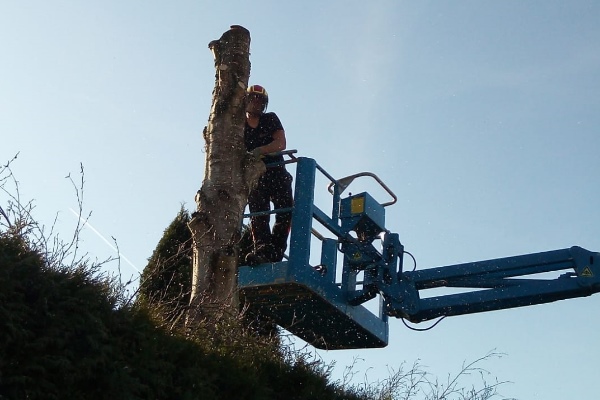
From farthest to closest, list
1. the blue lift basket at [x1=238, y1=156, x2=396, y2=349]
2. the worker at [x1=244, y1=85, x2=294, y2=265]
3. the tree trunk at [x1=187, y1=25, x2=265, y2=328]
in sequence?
the worker at [x1=244, y1=85, x2=294, y2=265], the blue lift basket at [x1=238, y1=156, x2=396, y2=349], the tree trunk at [x1=187, y1=25, x2=265, y2=328]

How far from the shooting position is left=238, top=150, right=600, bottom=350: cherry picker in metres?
8.95

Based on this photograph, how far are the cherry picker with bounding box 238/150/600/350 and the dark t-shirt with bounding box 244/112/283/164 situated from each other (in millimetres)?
396

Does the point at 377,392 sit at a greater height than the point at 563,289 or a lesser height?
lesser

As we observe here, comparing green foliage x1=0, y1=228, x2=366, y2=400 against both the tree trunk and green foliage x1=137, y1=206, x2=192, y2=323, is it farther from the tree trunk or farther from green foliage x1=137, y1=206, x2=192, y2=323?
green foliage x1=137, y1=206, x2=192, y2=323

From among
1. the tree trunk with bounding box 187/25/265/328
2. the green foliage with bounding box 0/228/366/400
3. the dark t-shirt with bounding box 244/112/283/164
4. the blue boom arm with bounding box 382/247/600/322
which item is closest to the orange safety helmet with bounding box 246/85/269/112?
the dark t-shirt with bounding box 244/112/283/164

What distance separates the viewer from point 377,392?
26.7 ft

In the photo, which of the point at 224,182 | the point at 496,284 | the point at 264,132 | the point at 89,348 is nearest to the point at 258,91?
the point at 264,132

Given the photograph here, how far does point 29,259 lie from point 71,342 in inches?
20.2

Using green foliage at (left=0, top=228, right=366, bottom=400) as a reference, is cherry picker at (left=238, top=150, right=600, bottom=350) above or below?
above

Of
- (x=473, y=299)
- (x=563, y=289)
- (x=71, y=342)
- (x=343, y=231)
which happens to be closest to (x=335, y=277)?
(x=343, y=231)

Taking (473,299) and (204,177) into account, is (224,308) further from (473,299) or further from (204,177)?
(473,299)

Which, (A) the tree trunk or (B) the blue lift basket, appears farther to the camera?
(B) the blue lift basket

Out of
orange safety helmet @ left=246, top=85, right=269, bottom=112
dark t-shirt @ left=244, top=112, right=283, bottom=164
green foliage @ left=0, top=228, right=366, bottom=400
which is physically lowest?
green foliage @ left=0, top=228, right=366, bottom=400

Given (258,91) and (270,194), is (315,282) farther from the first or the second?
(258,91)
